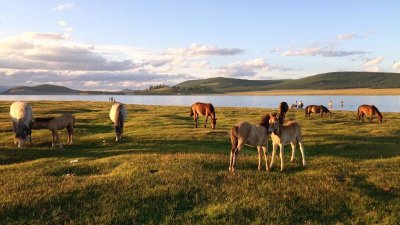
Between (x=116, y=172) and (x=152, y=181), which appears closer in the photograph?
(x=152, y=181)

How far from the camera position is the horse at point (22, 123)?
932 inches

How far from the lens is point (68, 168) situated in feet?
55.7

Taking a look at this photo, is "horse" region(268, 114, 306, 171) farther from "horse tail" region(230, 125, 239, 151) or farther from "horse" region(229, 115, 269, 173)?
"horse tail" region(230, 125, 239, 151)

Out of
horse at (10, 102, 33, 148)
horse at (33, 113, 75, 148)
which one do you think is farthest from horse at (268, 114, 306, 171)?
horse at (10, 102, 33, 148)

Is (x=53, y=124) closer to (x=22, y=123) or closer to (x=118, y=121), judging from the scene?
(x=22, y=123)

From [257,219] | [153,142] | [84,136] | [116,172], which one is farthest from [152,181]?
[84,136]

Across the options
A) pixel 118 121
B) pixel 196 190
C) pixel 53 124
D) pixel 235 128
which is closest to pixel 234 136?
pixel 235 128

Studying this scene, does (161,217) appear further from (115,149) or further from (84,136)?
(84,136)

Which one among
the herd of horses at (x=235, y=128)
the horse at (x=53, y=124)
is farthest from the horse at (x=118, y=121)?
the horse at (x=53, y=124)

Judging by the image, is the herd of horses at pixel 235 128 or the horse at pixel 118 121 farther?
the horse at pixel 118 121

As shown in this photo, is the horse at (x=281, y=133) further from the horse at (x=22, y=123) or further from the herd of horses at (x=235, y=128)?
the horse at (x=22, y=123)

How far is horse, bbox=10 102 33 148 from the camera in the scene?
23680mm

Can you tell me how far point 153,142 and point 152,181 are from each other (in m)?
12.1

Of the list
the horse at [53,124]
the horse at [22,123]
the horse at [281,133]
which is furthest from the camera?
the horse at [53,124]
